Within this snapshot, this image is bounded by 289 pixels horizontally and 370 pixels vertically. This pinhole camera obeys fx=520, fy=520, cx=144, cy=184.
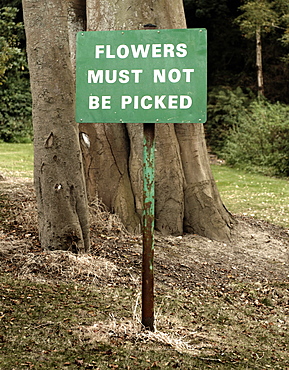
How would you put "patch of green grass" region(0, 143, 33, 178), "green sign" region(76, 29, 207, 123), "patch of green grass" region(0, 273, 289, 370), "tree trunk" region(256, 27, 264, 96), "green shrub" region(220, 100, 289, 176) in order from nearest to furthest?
"patch of green grass" region(0, 273, 289, 370)
"green sign" region(76, 29, 207, 123)
"patch of green grass" region(0, 143, 33, 178)
"green shrub" region(220, 100, 289, 176)
"tree trunk" region(256, 27, 264, 96)

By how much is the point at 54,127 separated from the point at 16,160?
39.5 ft

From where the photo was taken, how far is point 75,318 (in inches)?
170

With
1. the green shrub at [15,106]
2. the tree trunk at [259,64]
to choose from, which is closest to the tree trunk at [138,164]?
the green shrub at [15,106]

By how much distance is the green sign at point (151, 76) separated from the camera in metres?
3.81

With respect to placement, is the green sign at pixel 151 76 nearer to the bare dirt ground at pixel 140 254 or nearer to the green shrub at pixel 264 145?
the bare dirt ground at pixel 140 254

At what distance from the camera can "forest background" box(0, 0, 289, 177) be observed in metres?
19.2

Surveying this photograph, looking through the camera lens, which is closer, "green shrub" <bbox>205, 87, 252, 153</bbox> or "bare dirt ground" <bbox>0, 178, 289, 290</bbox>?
"bare dirt ground" <bbox>0, 178, 289, 290</bbox>

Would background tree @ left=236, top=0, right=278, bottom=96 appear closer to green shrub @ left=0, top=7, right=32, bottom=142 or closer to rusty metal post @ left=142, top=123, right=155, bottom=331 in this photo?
green shrub @ left=0, top=7, right=32, bottom=142

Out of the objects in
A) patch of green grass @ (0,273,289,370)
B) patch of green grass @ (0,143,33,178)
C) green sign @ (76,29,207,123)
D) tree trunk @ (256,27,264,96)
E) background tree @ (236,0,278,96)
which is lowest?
patch of green grass @ (0,273,289,370)

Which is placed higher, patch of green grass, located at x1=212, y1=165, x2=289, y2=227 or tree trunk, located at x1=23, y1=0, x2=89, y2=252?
tree trunk, located at x1=23, y1=0, x2=89, y2=252

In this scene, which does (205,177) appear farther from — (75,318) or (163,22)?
(75,318)

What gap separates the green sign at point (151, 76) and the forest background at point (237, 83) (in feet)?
46.7

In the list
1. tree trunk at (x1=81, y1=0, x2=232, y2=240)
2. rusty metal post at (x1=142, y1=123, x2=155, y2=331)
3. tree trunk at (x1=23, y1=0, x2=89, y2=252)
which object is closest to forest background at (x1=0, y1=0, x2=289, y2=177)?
tree trunk at (x1=81, y1=0, x2=232, y2=240)

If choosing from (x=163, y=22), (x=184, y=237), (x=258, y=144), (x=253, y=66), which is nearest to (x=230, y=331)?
(x=184, y=237)
